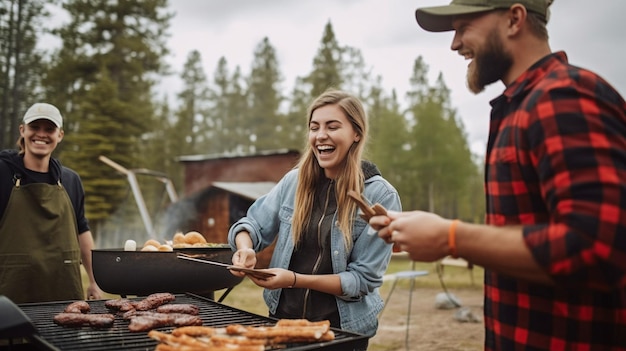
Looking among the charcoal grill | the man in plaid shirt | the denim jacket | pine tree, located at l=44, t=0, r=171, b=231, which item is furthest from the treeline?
the man in plaid shirt

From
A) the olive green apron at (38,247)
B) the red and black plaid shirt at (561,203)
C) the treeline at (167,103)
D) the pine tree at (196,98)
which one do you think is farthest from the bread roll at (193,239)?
the pine tree at (196,98)

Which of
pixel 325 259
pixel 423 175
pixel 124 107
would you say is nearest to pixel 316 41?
pixel 423 175

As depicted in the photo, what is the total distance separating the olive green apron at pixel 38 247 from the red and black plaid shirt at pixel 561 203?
378 centimetres

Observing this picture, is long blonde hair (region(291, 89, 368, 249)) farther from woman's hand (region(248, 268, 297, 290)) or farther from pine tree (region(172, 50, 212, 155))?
pine tree (region(172, 50, 212, 155))

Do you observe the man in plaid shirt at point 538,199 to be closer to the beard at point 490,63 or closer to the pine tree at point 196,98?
the beard at point 490,63

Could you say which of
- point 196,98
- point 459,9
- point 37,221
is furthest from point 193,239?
point 196,98

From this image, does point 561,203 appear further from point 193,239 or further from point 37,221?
point 37,221

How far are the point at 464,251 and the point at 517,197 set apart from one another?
300 mm

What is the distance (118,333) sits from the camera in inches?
95.3

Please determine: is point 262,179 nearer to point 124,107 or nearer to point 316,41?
point 124,107

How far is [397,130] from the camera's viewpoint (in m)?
36.9

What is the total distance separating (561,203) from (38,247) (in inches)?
166

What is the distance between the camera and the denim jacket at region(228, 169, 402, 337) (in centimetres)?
287

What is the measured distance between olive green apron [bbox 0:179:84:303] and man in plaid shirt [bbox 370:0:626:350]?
345 cm
